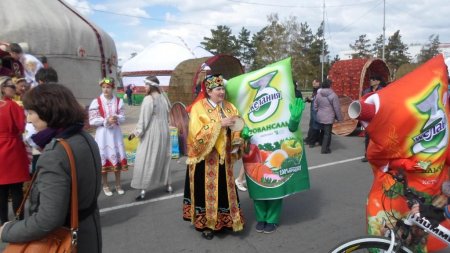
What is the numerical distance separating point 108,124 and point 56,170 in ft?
11.5

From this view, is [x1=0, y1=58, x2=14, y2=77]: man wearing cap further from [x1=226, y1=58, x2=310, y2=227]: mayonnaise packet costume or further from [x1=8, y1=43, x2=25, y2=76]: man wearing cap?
[x1=226, y1=58, x2=310, y2=227]: mayonnaise packet costume

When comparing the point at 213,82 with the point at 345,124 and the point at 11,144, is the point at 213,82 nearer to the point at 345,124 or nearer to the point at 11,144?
the point at 11,144

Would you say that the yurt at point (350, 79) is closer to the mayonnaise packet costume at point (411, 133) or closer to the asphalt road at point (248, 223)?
the asphalt road at point (248, 223)

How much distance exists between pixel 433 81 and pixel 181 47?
29.8m

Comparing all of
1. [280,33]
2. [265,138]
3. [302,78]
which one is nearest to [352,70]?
[265,138]

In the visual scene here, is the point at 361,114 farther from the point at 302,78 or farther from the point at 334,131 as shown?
the point at 302,78

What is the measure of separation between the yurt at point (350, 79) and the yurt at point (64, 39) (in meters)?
6.75

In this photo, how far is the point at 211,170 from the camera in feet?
12.5

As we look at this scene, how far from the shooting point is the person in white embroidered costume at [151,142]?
5.36m

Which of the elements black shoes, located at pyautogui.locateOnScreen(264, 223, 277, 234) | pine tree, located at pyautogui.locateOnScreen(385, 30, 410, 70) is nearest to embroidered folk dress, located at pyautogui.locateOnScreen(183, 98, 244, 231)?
black shoes, located at pyautogui.locateOnScreen(264, 223, 277, 234)

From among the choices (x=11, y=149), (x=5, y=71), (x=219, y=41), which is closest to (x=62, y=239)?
(x=11, y=149)

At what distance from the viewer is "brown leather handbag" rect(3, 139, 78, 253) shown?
1815 mm

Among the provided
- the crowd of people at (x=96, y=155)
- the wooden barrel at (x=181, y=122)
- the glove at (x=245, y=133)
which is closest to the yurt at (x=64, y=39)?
the crowd of people at (x=96, y=155)

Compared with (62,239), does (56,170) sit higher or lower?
higher
